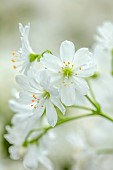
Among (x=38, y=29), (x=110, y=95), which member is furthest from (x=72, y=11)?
(x=110, y=95)

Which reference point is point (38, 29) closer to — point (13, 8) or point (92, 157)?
point (13, 8)

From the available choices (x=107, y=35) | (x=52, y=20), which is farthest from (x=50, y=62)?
(x=52, y=20)

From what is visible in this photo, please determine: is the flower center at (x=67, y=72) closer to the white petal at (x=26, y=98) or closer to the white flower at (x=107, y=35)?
the white petal at (x=26, y=98)

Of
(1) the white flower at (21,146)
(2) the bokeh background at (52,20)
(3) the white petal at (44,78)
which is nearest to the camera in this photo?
(3) the white petal at (44,78)

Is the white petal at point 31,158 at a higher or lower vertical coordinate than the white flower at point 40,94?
lower

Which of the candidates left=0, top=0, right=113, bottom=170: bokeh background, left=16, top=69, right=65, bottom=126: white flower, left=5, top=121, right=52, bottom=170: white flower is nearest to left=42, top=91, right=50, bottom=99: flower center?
left=16, top=69, right=65, bottom=126: white flower

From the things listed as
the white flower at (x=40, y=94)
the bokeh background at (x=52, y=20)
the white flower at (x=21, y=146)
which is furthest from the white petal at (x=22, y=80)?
the bokeh background at (x=52, y=20)

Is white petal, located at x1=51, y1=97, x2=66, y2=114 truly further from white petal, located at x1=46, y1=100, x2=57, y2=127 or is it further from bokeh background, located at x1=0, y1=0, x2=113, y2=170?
bokeh background, located at x1=0, y1=0, x2=113, y2=170
